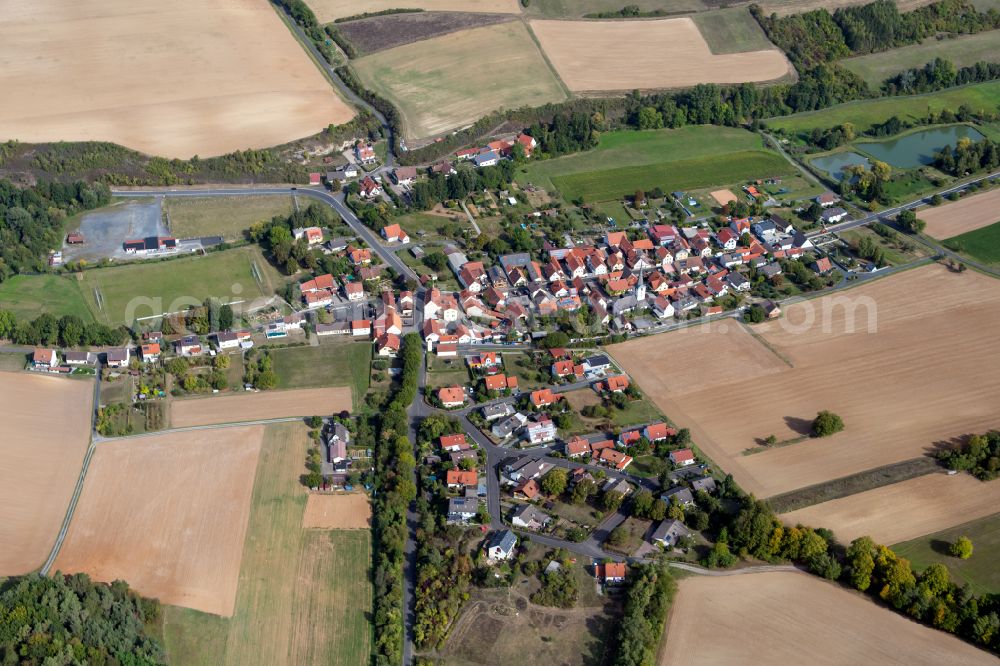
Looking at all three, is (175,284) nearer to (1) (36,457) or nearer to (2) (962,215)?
(1) (36,457)

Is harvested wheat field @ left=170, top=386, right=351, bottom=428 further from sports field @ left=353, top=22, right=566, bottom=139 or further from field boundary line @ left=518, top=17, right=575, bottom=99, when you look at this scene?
field boundary line @ left=518, top=17, right=575, bottom=99

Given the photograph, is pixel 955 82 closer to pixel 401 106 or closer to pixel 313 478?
pixel 401 106

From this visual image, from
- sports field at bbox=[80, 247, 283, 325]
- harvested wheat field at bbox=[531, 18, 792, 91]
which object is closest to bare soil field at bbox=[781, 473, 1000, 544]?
sports field at bbox=[80, 247, 283, 325]

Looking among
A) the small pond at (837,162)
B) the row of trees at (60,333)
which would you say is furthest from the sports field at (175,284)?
the small pond at (837,162)

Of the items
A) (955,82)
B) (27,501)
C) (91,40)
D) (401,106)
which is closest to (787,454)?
(27,501)

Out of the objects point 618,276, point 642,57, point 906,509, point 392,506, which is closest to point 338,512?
point 392,506

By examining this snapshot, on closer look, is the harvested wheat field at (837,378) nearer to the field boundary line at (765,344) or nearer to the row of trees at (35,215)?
the field boundary line at (765,344)
